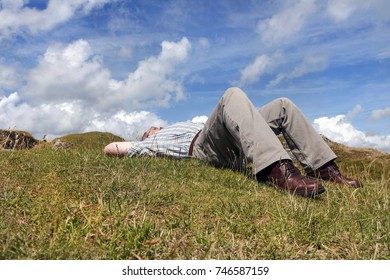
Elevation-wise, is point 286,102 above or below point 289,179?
above

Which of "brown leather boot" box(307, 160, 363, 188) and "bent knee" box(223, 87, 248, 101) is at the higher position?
"bent knee" box(223, 87, 248, 101)

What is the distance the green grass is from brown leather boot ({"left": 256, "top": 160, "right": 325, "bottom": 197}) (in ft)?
0.60

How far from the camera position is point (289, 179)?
5953 millimetres

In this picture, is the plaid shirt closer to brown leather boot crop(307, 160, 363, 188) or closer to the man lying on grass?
the man lying on grass

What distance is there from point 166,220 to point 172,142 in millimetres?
4720

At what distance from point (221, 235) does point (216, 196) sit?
68.9 inches

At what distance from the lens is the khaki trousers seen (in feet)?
20.1

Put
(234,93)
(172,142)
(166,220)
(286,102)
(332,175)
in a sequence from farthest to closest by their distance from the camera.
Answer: (172,142)
(286,102)
(332,175)
(234,93)
(166,220)

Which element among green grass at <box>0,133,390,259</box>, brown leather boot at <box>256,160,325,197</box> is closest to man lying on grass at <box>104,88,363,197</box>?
brown leather boot at <box>256,160,325,197</box>

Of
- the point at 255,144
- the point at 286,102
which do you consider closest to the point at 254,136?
the point at 255,144

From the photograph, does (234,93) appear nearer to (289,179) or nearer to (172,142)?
(289,179)

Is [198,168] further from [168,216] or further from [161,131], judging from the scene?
[168,216]
